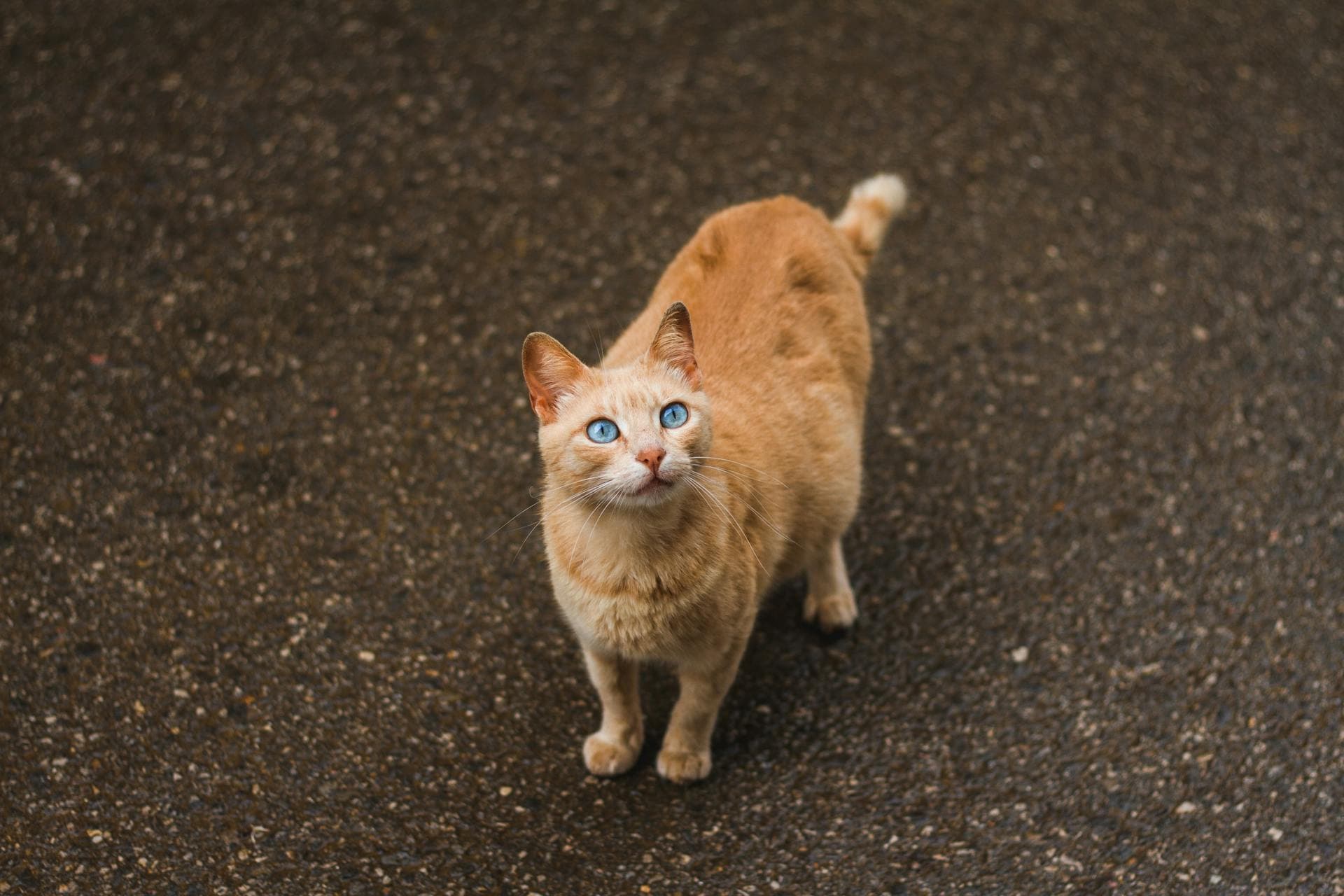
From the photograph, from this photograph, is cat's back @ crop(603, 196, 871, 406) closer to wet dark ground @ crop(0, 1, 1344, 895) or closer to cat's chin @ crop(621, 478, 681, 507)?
cat's chin @ crop(621, 478, 681, 507)

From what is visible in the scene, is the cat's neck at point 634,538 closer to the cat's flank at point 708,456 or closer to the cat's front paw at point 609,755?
the cat's flank at point 708,456

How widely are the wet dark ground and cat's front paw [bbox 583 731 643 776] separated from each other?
4 cm

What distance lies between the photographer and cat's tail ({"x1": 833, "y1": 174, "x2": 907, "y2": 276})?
325 cm

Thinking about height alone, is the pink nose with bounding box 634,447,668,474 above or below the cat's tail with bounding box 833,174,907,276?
above

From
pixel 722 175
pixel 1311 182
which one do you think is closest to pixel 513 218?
pixel 722 175

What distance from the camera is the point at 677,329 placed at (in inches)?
94.1

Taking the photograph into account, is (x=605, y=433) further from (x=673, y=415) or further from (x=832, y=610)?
(x=832, y=610)

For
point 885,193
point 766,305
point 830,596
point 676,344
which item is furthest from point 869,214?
point 676,344

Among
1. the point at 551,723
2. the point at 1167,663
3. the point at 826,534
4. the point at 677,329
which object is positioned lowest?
the point at 1167,663

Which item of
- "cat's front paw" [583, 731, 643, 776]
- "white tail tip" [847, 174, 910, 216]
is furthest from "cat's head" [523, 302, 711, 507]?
"white tail tip" [847, 174, 910, 216]

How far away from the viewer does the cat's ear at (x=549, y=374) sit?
2336mm

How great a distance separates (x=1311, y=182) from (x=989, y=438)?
5.59 feet

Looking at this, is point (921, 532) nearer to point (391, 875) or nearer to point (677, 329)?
point (677, 329)

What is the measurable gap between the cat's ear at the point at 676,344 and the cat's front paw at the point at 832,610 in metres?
0.97
